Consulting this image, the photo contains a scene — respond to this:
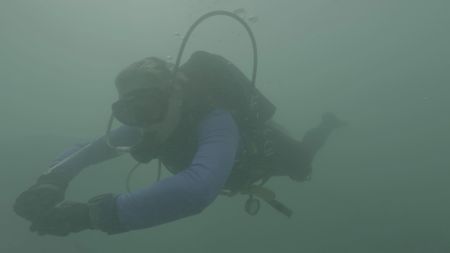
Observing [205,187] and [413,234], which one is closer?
[205,187]

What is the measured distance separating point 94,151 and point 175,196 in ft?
6.79

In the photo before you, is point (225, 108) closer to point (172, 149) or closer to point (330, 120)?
point (172, 149)

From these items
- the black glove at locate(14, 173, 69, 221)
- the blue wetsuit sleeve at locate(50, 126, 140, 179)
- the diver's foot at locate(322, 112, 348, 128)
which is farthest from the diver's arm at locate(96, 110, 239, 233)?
the diver's foot at locate(322, 112, 348, 128)

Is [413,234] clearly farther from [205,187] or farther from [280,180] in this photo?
[205,187]

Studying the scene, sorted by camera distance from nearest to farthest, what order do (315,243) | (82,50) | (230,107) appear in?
(230,107)
(315,243)
(82,50)

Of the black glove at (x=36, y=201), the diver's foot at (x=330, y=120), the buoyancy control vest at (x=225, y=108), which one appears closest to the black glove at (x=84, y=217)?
the black glove at (x=36, y=201)

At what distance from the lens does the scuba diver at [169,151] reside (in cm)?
272

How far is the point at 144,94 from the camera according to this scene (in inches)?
139

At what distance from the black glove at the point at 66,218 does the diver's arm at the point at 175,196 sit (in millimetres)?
125

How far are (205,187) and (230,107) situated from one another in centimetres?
136

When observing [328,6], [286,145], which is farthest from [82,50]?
[286,145]

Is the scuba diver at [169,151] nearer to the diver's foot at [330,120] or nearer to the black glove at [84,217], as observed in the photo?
the black glove at [84,217]

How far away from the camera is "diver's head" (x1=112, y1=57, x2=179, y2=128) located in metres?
3.54

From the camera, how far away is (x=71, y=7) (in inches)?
2264
